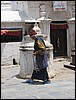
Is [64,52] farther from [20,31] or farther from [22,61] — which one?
[22,61]

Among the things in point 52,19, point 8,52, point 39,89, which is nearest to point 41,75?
point 39,89

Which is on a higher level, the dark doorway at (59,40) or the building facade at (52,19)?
A: the building facade at (52,19)

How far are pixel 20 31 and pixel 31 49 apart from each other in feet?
26.0

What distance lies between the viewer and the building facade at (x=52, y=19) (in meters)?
18.6

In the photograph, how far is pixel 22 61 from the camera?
35.5ft

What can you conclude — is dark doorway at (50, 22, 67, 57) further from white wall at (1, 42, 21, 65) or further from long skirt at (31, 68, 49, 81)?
long skirt at (31, 68, 49, 81)

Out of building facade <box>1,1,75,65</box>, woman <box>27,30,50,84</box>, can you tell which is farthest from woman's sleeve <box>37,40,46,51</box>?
building facade <box>1,1,75,65</box>

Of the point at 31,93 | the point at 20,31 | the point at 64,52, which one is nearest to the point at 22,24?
the point at 20,31

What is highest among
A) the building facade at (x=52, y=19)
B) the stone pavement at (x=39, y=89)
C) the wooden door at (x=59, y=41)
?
the building facade at (x=52, y=19)

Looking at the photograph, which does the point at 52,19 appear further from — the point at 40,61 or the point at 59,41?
the point at 40,61

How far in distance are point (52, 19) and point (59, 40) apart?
1.60m

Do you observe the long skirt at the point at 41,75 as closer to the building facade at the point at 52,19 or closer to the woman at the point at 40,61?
the woman at the point at 40,61

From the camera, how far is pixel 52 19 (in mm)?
19594

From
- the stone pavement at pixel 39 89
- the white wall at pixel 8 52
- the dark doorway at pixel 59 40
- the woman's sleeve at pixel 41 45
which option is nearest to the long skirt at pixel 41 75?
the stone pavement at pixel 39 89
